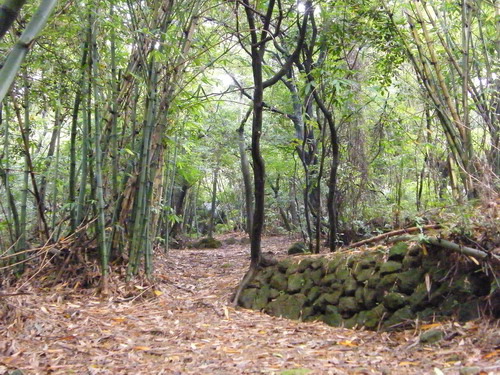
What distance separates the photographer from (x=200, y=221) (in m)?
14.8

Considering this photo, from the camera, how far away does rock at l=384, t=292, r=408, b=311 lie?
318cm

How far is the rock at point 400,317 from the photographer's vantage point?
3.08 m

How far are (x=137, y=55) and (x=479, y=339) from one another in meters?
3.92

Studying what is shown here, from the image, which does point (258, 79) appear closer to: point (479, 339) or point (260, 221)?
point (260, 221)

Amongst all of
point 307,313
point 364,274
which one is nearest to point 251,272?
point 307,313

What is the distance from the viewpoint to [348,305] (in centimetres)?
354

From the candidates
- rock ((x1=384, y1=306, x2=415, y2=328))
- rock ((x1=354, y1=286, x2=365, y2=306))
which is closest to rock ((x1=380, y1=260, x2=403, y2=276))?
rock ((x1=354, y1=286, x2=365, y2=306))

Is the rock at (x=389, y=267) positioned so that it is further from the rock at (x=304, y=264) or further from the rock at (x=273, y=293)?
the rock at (x=273, y=293)

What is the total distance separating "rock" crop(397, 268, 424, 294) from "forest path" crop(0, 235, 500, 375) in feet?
1.18

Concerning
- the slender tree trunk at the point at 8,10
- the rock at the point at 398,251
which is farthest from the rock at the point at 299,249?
the slender tree trunk at the point at 8,10

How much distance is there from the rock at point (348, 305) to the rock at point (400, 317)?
34 cm

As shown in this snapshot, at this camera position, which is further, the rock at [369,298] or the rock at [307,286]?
the rock at [307,286]

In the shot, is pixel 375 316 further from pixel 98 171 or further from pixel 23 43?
pixel 23 43

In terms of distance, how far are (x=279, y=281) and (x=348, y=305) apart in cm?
93
